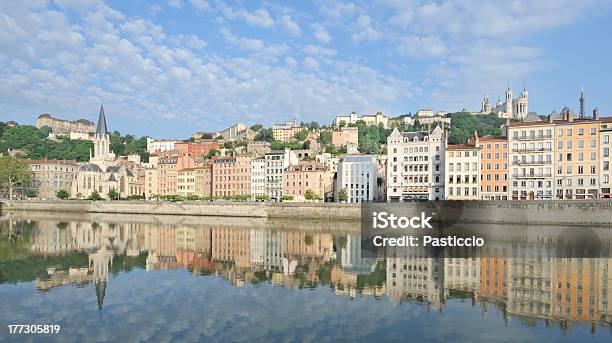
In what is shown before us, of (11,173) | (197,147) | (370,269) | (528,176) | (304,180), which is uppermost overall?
(197,147)

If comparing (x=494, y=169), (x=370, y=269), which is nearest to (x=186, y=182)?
(x=494, y=169)

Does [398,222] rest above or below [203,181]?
below

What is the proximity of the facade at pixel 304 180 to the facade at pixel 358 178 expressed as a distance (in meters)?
5.35

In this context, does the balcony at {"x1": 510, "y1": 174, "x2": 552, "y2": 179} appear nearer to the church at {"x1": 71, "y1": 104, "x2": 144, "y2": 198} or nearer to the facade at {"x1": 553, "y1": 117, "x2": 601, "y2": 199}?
the facade at {"x1": 553, "y1": 117, "x2": 601, "y2": 199}

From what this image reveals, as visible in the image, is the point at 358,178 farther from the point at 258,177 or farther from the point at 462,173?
the point at 462,173

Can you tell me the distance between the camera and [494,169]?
7244cm

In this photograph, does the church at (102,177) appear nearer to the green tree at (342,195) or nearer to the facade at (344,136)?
the green tree at (342,195)

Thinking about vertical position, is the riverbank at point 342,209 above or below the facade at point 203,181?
below

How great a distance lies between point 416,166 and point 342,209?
47.3ft

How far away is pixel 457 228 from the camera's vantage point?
60.8 meters

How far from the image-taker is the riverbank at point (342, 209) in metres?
58.3

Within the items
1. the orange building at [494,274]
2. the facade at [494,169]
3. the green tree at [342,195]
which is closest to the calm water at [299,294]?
the orange building at [494,274]

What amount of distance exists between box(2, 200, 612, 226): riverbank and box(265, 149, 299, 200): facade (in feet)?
64.1

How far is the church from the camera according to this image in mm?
129250
